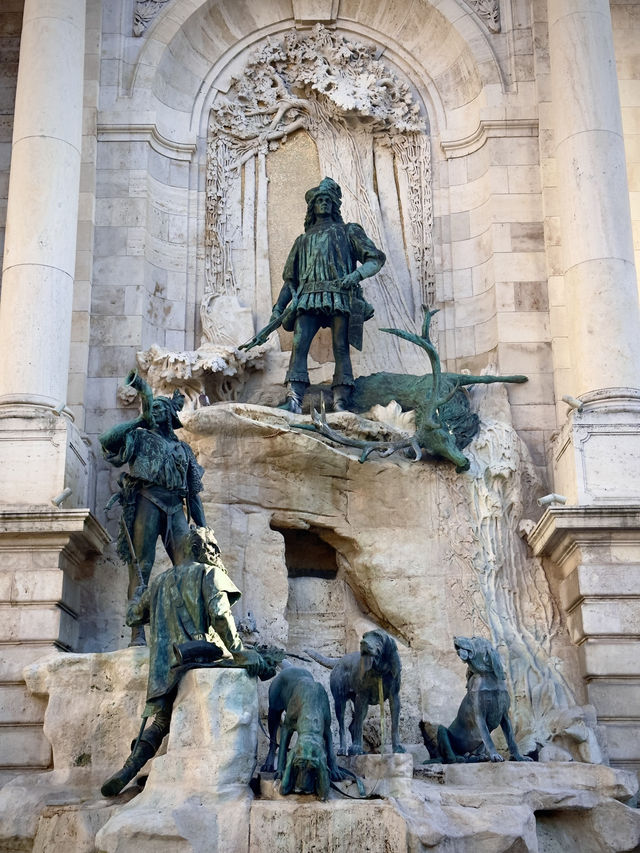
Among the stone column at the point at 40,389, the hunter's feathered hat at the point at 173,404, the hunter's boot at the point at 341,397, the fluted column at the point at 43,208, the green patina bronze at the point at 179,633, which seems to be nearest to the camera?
the green patina bronze at the point at 179,633

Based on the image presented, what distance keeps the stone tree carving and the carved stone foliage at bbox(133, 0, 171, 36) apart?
4.48ft

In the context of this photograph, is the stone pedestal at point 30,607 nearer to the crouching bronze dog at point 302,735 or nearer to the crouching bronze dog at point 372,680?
the crouching bronze dog at point 302,735

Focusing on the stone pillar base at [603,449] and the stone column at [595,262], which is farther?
the stone column at [595,262]

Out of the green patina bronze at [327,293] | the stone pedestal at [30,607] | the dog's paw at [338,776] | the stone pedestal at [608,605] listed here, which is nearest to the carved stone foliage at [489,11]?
the green patina bronze at [327,293]

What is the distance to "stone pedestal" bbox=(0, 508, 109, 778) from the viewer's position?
40.0 ft

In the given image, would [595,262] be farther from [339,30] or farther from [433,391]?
[339,30]

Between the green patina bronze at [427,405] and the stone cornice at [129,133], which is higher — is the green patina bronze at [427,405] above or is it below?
below

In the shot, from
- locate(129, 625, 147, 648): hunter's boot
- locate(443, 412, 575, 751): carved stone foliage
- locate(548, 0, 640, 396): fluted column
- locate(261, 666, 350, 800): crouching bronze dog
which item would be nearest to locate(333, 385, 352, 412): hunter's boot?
locate(443, 412, 575, 751): carved stone foliage

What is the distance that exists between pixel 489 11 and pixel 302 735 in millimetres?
11393

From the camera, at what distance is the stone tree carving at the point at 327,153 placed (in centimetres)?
1675

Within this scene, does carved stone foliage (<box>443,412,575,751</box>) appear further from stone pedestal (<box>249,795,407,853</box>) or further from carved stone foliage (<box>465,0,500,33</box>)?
carved stone foliage (<box>465,0,500,33</box>)

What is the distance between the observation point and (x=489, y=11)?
17.4 m

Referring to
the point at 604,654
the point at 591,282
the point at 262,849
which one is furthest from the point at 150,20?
the point at 262,849

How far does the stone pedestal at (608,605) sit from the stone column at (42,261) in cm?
520
